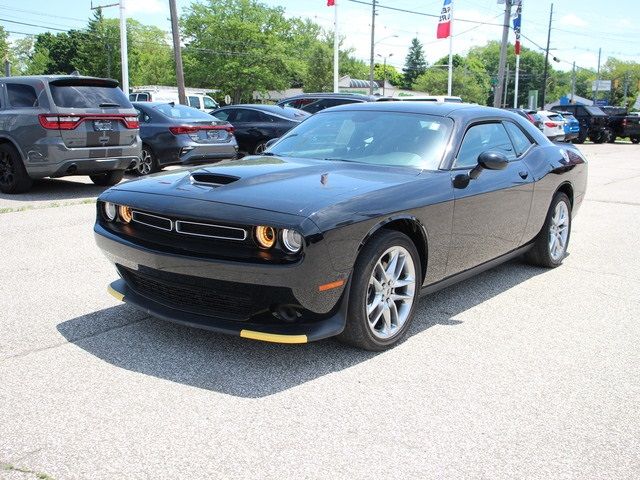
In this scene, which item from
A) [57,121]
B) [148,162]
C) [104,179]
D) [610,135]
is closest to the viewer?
[57,121]

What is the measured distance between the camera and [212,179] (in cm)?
399

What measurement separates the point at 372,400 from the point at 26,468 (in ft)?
5.05

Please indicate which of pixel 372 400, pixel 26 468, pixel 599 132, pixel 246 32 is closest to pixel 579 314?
pixel 372 400

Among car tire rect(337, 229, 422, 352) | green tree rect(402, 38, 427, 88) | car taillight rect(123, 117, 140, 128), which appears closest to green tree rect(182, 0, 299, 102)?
car taillight rect(123, 117, 140, 128)

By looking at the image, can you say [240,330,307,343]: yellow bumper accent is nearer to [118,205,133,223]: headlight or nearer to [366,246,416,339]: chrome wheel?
[366,246,416,339]: chrome wheel

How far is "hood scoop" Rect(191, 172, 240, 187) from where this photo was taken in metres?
3.91

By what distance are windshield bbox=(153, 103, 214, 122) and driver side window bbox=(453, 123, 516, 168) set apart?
8.44 metres

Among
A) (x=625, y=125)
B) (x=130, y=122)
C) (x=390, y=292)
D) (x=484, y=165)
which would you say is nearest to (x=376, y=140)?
(x=484, y=165)

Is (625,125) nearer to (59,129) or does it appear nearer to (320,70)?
(59,129)

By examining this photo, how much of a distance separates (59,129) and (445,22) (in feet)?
91.7

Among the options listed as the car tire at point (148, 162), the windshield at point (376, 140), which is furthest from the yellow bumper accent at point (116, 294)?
the car tire at point (148, 162)

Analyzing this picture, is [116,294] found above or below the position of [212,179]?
below

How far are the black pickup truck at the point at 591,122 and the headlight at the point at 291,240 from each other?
32.9m

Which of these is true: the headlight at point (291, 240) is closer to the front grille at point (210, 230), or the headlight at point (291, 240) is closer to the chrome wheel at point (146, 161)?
the front grille at point (210, 230)
